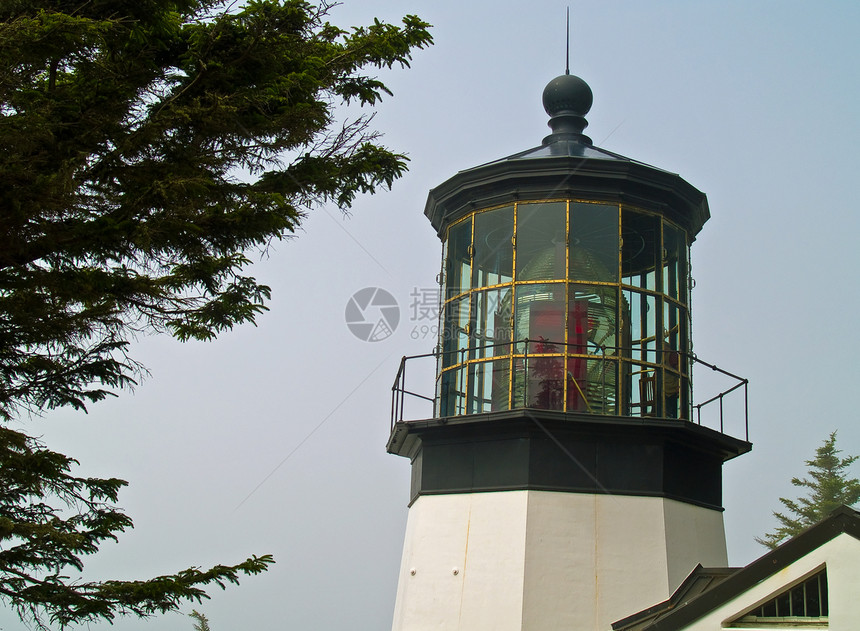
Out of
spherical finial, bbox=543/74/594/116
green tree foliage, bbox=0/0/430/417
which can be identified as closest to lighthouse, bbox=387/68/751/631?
spherical finial, bbox=543/74/594/116

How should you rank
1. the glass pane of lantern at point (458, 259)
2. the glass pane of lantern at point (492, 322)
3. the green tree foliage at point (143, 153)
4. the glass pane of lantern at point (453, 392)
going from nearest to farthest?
the green tree foliage at point (143, 153), the glass pane of lantern at point (492, 322), the glass pane of lantern at point (453, 392), the glass pane of lantern at point (458, 259)

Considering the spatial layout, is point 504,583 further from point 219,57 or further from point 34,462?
point 219,57

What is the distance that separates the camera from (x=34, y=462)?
687 cm

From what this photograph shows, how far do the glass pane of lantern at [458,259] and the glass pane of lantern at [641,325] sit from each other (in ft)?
6.33

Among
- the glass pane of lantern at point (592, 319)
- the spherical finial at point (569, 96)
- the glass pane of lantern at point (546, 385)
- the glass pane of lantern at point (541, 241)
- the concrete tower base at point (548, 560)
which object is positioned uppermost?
the spherical finial at point (569, 96)

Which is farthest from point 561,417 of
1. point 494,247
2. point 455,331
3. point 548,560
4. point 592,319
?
point 494,247

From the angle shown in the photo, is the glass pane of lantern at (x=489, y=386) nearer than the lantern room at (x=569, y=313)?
No

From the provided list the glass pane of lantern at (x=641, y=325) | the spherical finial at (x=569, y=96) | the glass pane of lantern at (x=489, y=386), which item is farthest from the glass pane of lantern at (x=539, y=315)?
the spherical finial at (x=569, y=96)

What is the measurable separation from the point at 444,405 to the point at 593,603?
2893 mm

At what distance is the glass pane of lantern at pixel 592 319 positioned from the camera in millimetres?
11031

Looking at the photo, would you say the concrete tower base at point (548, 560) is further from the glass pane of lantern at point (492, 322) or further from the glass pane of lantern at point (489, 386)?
the glass pane of lantern at point (492, 322)

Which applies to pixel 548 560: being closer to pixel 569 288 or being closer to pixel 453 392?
pixel 453 392

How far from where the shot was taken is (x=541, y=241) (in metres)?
11.5

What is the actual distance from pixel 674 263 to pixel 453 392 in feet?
10.0
